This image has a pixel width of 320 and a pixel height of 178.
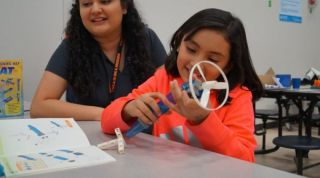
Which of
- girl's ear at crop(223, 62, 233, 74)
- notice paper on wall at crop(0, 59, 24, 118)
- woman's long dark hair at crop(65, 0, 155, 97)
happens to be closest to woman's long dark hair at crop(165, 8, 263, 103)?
girl's ear at crop(223, 62, 233, 74)

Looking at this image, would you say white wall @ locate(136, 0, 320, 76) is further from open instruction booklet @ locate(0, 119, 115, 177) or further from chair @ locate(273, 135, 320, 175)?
open instruction booklet @ locate(0, 119, 115, 177)

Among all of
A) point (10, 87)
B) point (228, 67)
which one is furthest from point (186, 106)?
point (10, 87)

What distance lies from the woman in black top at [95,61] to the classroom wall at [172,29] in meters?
0.70

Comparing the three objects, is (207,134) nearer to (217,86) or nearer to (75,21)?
(217,86)

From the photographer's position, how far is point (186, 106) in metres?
0.68

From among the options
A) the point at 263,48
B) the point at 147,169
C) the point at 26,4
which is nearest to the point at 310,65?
the point at 263,48

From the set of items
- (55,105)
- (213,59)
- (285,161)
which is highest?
(213,59)

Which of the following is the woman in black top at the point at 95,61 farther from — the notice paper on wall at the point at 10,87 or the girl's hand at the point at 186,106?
the girl's hand at the point at 186,106

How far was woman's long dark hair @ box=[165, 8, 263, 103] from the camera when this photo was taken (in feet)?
3.02

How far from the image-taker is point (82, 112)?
3.88ft

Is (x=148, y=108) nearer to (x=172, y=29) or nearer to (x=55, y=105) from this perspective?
(x=55, y=105)

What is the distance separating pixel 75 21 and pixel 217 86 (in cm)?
88

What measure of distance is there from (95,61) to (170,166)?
0.80 meters

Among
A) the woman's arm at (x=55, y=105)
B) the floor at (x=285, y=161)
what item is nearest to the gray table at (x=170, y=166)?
the woman's arm at (x=55, y=105)
